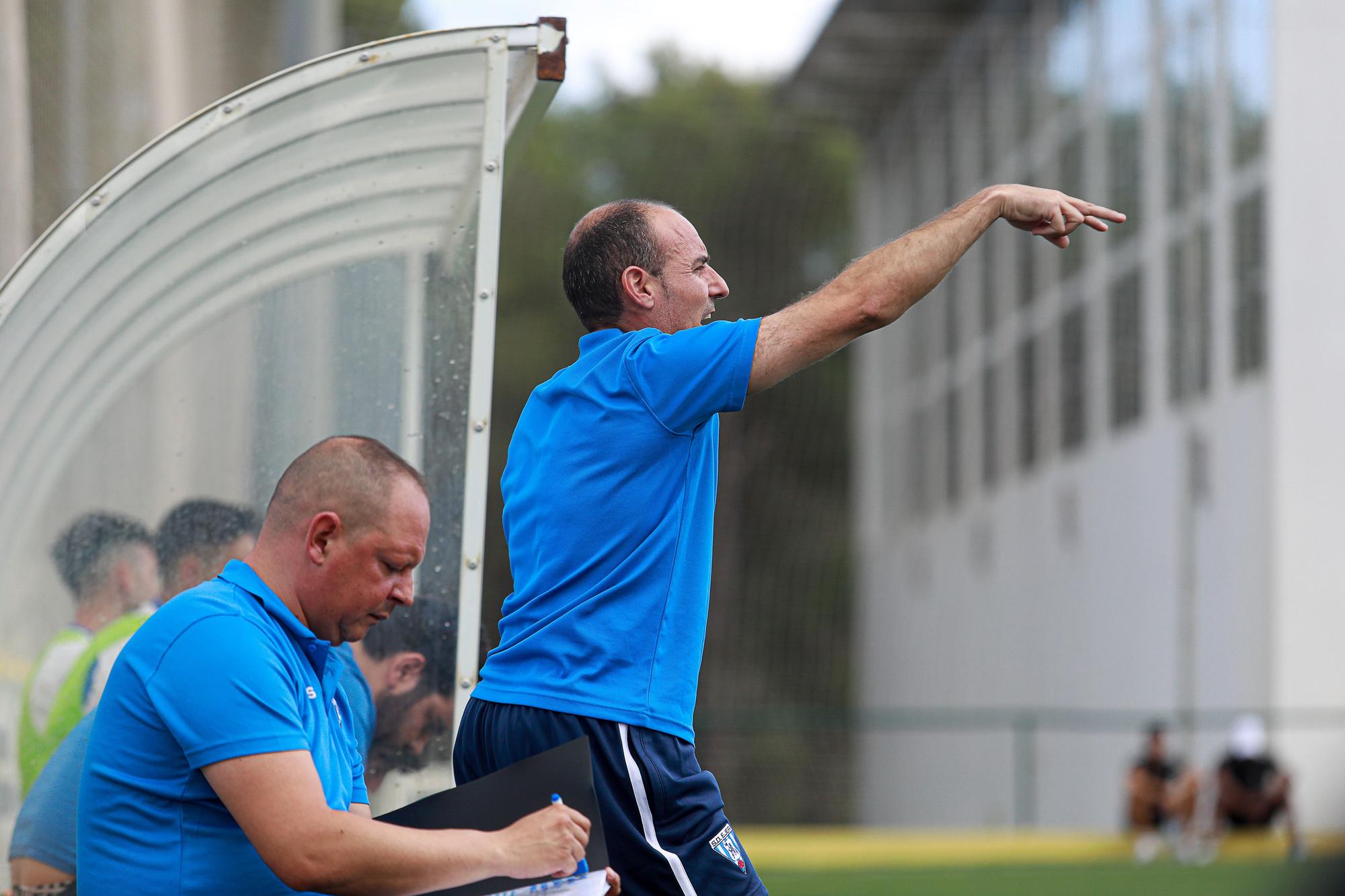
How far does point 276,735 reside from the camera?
9.12ft

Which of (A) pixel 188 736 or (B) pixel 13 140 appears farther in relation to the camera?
(B) pixel 13 140

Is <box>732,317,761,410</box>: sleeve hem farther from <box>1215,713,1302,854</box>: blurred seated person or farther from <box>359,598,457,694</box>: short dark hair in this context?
<box>1215,713,1302,854</box>: blurred seated person

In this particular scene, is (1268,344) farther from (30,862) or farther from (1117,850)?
(30,862)

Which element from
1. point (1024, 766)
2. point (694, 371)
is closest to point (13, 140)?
point (694, 371)

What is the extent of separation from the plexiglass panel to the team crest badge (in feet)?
3.64

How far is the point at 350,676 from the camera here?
4.11 m

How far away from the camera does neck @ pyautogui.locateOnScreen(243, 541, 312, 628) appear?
3.06 m

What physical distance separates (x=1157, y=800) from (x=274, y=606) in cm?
1460

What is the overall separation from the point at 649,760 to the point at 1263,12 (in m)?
15.6

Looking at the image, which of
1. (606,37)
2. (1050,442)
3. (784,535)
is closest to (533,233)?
(606,37)

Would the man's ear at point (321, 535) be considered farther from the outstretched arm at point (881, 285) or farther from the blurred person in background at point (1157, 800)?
the blurred person in background at point (1157, 800)

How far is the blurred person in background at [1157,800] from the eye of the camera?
52.6ft

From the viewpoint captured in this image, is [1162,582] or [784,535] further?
[784,535]

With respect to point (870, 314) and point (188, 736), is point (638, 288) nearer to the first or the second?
point (870, 314)
